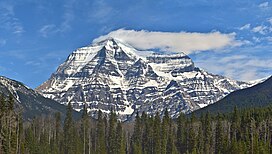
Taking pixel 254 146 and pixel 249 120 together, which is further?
pixel 249 120

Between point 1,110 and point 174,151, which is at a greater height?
point 1,110

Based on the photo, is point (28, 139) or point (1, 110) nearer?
point (1, 110)

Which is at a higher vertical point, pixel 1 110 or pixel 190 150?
pixel 1 110

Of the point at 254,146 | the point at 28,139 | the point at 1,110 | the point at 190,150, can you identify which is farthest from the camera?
the point at 190,150

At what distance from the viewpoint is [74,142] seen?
19175cm

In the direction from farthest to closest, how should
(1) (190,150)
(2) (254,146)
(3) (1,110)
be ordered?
(1) (190,150)
(2) (254,146)
(3) (1,110)

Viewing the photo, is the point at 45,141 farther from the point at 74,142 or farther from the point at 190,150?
the point at 190,150

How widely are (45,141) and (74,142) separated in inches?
445

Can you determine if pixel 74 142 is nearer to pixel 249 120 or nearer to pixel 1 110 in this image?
pixel 1 110

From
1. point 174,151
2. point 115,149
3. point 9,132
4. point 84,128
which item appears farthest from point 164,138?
point 9,132

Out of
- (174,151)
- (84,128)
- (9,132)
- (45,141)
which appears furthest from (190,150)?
(9,132)

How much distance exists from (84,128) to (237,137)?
60.8m

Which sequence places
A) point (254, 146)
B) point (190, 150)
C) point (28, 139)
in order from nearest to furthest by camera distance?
point (254, 146), point (28, 139), point (190, 150)

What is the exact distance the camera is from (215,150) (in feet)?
628
